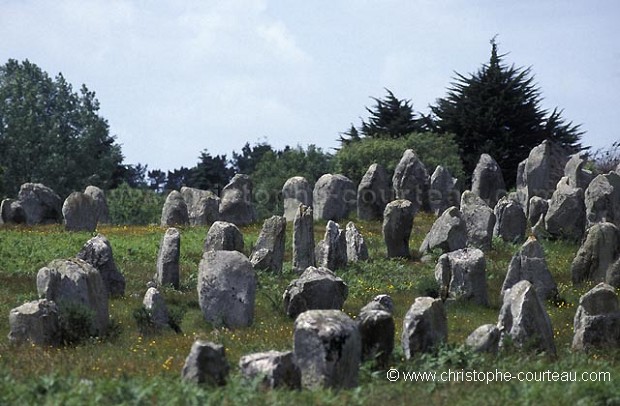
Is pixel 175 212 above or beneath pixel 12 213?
beneath

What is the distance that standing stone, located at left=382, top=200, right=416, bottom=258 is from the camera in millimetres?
35719

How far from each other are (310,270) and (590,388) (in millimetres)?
10880

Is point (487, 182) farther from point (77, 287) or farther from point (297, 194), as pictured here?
point (77, 287)

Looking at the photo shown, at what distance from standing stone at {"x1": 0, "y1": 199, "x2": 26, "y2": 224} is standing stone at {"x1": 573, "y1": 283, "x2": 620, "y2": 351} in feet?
110

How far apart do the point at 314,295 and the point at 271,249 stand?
7567 mm

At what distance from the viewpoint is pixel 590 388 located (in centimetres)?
1545

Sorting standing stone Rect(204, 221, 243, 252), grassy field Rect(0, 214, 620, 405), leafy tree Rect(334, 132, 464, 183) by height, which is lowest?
grassy field Rect(0, 214, 620, 405)

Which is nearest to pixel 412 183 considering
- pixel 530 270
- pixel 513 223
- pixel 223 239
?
pixel 513 223

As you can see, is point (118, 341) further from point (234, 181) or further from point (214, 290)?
point (234, 181)

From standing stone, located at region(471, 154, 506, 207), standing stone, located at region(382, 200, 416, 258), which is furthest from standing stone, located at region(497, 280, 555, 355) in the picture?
standing stone, located at region(471, 154, 506, 207)

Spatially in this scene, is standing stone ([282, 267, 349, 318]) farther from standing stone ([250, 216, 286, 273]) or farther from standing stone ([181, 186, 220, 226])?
standing stone ([181, 186, 220, 226])

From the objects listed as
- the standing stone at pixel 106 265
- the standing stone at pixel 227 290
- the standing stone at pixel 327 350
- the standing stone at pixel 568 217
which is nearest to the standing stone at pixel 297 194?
the standing stone at pixel 568 217

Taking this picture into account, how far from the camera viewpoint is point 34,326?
21.2 m

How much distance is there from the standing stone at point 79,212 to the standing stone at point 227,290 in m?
20.7
